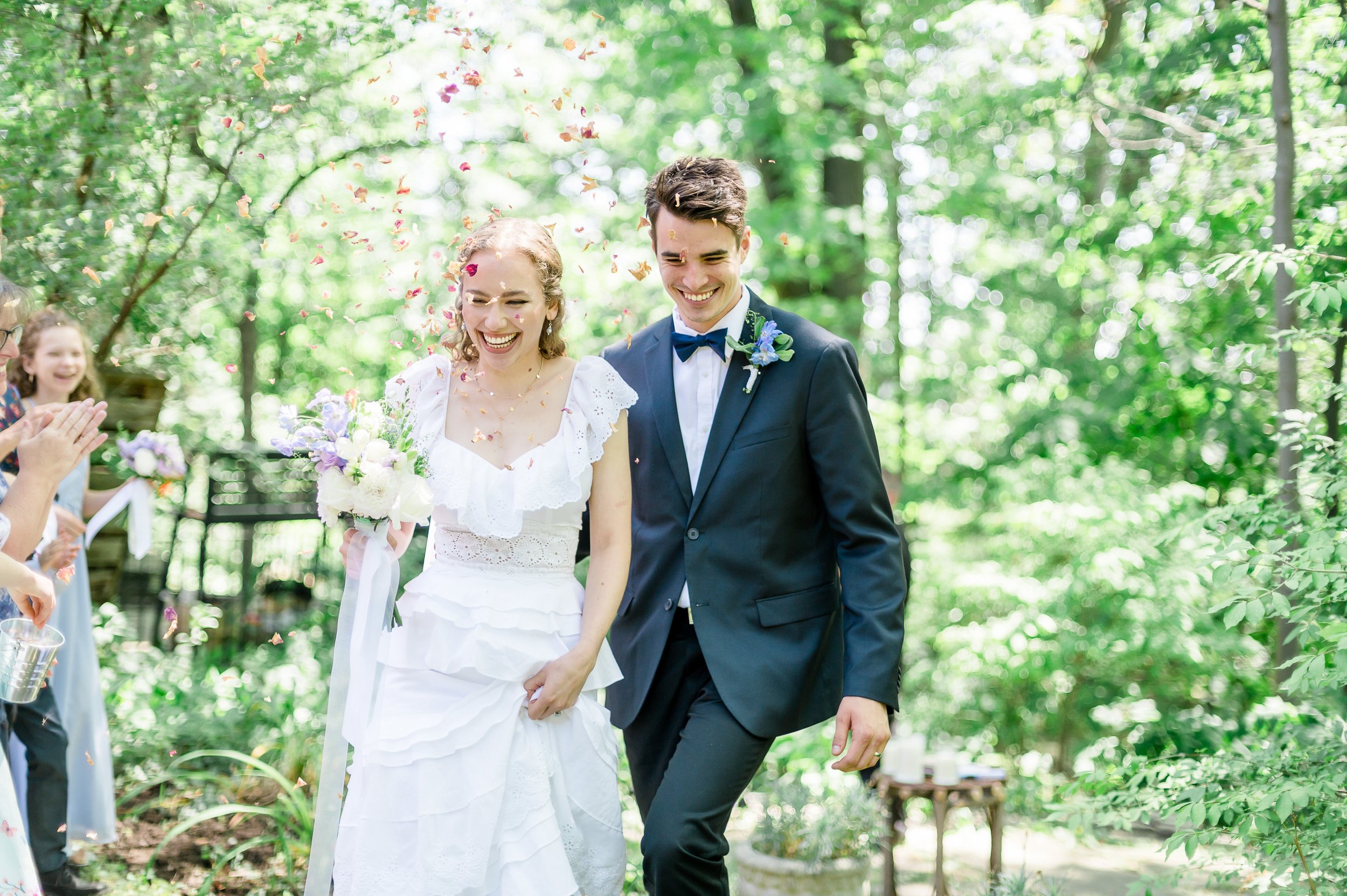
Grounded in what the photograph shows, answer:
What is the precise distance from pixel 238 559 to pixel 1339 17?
7.82 metres

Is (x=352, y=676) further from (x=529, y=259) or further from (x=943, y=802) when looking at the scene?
(x=943, y=802)

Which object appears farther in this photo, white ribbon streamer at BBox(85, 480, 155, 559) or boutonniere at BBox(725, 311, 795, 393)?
white ribbon streamer at BBox(85, 480, 155, 559)

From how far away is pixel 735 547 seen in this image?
2.78 m

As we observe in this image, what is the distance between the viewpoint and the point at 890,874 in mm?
4465

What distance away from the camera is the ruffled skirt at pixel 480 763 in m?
2.37

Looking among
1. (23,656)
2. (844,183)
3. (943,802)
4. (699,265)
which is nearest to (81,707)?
(23,656)

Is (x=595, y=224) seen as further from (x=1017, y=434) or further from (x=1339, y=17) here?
(x=1339, y=17)

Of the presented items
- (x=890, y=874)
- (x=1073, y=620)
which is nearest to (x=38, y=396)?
(x=890, y=874)

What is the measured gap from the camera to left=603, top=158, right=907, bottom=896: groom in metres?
2.67

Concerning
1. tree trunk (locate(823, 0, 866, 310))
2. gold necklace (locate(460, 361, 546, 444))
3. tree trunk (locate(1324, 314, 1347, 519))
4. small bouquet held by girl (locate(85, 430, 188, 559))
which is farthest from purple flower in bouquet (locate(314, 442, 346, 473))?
tree trunk (locate(823, 0, 866, 310))

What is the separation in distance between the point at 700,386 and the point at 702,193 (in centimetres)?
51

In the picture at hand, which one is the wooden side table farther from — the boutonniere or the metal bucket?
the metal bucket

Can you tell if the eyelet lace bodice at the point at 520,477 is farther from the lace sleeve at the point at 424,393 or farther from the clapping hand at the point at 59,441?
the clapping hand at the point at 59,441

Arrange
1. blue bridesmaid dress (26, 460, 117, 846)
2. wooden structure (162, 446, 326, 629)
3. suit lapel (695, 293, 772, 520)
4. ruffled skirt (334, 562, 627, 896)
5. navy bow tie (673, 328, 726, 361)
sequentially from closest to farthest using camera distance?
1. ruffled skirt (334, 562, 627, 896)
2. suit lapel (695, 293, 772, 520)
3. navy bow tie (673, 328, 726, 361)
4. blue bridesmaid dress (26, 460, 117, 846)
5. wooden structure (162, 446, 326, 629)
